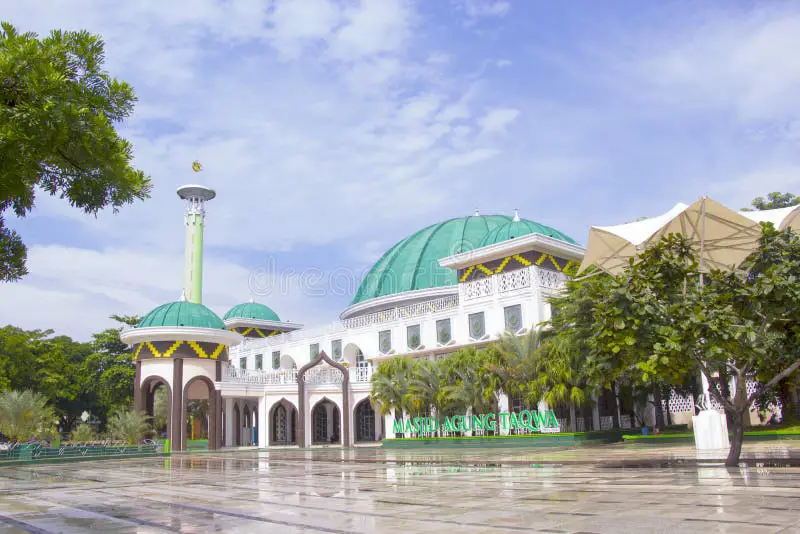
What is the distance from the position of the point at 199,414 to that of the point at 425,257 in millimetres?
19191

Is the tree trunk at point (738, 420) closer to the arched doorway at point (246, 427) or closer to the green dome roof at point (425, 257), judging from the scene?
the green dome roof at point (425, 257)

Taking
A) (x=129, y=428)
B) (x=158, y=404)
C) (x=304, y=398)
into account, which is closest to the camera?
(x=129, y=428)

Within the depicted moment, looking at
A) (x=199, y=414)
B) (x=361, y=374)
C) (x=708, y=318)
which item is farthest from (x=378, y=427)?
(x=708, y=318)

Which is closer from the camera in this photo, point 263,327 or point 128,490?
point 128,490

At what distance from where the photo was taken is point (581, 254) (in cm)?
3772

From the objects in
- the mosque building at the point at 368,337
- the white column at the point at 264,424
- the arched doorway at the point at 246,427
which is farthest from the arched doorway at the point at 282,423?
the white column at the point at 264,424

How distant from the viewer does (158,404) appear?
46344mm

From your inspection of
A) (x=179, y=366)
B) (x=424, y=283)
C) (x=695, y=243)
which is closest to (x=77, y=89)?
(x=695, y=243)

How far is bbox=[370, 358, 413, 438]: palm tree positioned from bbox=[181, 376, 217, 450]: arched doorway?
31.6ft

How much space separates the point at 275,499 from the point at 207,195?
44604 millimetres

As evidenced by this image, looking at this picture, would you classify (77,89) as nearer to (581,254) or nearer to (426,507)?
(426,507)

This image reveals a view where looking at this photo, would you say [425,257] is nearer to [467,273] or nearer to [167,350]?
[467,273]

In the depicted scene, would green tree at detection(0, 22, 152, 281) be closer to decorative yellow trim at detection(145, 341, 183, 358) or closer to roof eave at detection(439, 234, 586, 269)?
roof eave at detection(439, 234, 586, 269)

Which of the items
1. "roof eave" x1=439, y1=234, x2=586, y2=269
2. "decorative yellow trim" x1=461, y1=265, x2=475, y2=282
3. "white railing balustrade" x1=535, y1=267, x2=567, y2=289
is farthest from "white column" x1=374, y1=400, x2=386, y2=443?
"white railing balustrade" x1=535, y1=267, x2=567, y2=289
